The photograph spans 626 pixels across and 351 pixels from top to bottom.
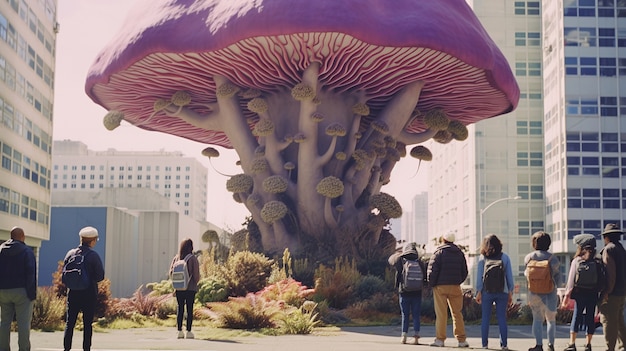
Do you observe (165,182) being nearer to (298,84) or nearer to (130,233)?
(130,233)

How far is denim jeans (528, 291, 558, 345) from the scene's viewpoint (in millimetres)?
12078

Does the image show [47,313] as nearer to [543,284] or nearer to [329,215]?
[543,284]

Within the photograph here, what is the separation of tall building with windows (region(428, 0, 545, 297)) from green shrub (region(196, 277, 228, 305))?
5646 centimetres

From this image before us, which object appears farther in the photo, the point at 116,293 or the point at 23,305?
the point at 116,293

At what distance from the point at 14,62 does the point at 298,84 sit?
1416 inches

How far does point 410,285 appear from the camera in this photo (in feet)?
45.2

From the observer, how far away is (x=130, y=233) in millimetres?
79312

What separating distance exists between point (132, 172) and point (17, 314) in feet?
544

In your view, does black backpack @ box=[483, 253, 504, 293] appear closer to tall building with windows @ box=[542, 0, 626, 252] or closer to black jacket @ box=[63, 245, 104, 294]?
black jacket @ box=[63, 245, 104, 294]

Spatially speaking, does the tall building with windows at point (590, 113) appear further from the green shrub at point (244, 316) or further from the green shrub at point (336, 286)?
the green shrub at point (244, 316)

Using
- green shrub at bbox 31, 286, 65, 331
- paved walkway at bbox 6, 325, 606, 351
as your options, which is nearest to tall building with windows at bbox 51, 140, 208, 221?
green shrub at bbox 31, 286, 65, 331

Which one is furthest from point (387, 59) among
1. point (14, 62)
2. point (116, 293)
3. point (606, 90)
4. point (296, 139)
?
point (116, 293)

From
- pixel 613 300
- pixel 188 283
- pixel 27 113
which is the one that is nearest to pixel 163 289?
pixel 188 283

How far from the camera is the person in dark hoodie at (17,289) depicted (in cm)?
1104
